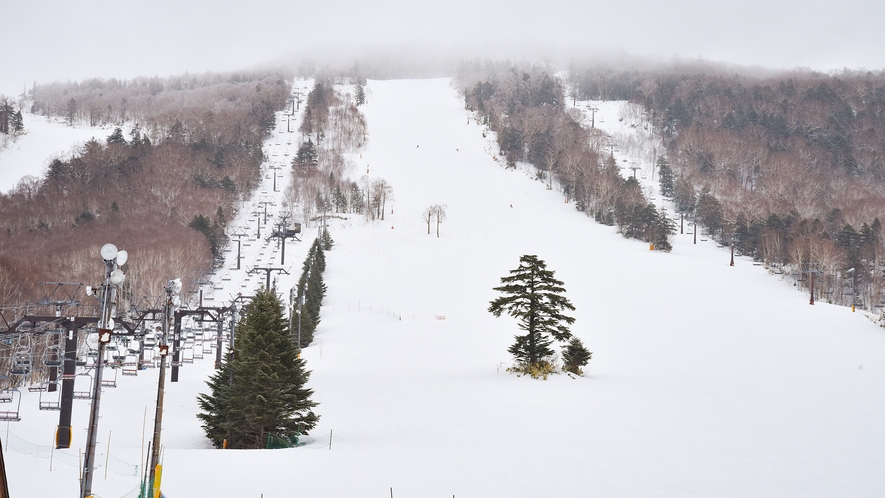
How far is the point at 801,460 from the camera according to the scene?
1780 cm

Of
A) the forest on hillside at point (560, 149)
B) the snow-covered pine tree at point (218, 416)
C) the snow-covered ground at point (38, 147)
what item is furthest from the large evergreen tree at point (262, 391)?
the snow-covered ground at point (38, 147)

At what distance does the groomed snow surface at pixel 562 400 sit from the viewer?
639 inches

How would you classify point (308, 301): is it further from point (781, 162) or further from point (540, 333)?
point (781, 162)

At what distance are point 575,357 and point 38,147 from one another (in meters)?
123

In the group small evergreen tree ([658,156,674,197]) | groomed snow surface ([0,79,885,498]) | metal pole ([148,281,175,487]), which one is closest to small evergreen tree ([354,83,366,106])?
small evergreen tree ([658,156,674,197])

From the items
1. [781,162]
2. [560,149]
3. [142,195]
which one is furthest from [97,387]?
[781,162]

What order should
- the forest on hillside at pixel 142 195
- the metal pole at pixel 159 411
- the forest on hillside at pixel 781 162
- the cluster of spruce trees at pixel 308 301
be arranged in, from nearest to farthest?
the metal pole at pixel 159 411, the cluster of spruce trees at pixel 308 301, the forest on hillside at pixel 142 195, the forest on hillside at pixel 781 162

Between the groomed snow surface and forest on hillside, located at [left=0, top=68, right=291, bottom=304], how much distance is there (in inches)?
435

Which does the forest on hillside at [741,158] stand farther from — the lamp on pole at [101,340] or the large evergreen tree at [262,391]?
the lamp on pole at [101,340]

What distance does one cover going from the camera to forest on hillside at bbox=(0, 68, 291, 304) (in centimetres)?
5572

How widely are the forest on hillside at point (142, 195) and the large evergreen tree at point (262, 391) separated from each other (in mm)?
28374

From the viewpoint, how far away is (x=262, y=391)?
67.6 feet

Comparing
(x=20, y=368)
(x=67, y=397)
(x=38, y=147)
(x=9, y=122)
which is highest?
(x=9, y=122)

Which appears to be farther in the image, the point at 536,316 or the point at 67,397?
the point at 536,316
